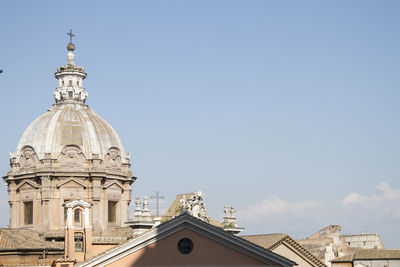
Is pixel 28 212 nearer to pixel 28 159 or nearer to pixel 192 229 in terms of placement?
pixel 28 159

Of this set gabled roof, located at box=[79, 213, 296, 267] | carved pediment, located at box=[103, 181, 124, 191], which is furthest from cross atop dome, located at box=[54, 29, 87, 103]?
gabled roof, located at box=[79, 213, 296, 267]

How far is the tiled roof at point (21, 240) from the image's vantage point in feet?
185

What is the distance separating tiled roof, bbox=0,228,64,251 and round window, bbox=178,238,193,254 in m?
13.6

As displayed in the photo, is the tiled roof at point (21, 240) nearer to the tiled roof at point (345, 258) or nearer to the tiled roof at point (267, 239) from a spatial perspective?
the tiled roof at point (267, 239)

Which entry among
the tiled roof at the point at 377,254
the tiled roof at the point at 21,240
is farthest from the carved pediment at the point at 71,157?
the tiled roof at the point at 377,254

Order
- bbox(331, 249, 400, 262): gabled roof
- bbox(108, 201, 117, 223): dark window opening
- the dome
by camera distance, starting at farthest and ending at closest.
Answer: bbox(331, 249, 400, 262): gabled roof, bbox(108, 201, 117, 223): dark window opening, the dome

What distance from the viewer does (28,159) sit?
64.2 metres

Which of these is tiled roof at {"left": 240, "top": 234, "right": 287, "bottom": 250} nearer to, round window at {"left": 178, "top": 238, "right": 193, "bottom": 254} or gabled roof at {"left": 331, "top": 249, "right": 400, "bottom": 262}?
round window at {"left": 178, "top": 238, "right": 193, "bottom": 254}

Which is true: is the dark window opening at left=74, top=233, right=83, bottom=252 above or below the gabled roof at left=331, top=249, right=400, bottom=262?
below

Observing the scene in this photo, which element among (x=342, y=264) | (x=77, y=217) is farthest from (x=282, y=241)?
(x=342, y=264)

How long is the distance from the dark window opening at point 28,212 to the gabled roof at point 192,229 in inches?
747

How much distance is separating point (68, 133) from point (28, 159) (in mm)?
3836

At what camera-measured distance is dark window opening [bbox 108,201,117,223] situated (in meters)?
64.2

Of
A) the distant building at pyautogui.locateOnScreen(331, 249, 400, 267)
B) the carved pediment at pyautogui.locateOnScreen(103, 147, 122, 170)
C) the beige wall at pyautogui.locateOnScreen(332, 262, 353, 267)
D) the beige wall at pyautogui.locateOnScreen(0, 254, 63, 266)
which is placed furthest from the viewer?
the distant building at pyautogui.locateOnScreen(331, 249, 400, 267)
